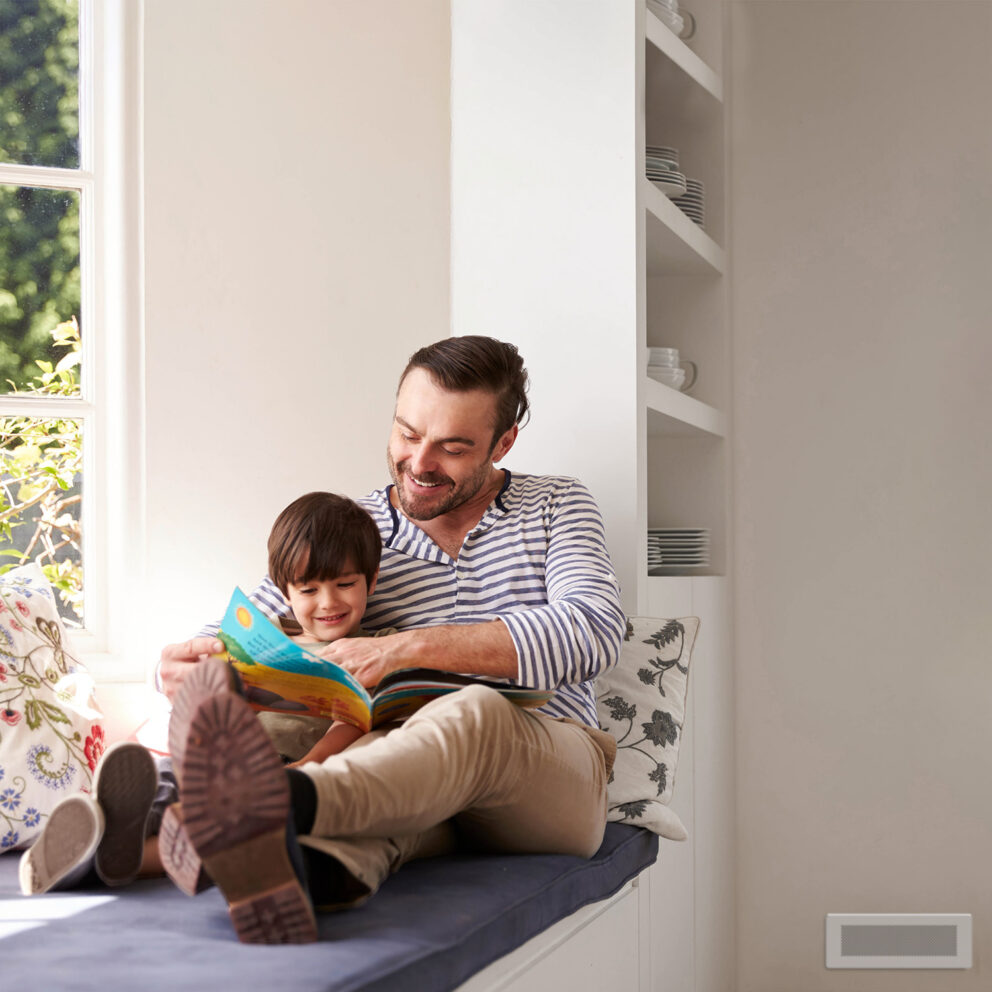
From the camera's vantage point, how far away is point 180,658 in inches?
72.1

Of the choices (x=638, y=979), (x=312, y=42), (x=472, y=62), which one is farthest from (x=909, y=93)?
(x=638, y=979)

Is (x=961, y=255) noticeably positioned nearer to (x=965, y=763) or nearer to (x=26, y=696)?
(x=965, y=763)

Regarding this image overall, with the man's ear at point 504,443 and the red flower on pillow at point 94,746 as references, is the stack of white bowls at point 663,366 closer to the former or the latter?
the man's ear at point 504,443

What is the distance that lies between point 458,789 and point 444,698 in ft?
0.38

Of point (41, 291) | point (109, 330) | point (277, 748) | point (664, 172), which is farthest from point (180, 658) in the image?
point (664, 172)

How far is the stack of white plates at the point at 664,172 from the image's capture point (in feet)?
9.12

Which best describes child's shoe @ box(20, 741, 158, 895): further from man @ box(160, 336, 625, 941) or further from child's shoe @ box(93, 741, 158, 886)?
man @ box(160, 336, 625, 941)

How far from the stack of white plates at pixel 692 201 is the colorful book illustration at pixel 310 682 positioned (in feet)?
5.65

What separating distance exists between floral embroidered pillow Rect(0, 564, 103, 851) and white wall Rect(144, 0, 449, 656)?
380mm

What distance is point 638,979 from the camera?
2.18 m

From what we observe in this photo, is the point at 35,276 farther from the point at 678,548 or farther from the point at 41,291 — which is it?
the point at 678,548

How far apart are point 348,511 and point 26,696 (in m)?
0.63

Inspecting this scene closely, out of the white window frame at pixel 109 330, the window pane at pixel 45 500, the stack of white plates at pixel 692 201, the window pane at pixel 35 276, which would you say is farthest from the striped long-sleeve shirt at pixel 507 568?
the stack of white plates at pixel 692 201

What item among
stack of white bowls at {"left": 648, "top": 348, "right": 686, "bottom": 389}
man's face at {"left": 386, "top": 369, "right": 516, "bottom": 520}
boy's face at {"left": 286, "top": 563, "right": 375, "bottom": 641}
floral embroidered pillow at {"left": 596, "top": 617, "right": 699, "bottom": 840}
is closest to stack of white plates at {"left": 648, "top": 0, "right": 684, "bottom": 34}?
stack of white bowls at {"left": 648, "top": 348, "right": 686, "bottom": 389}
